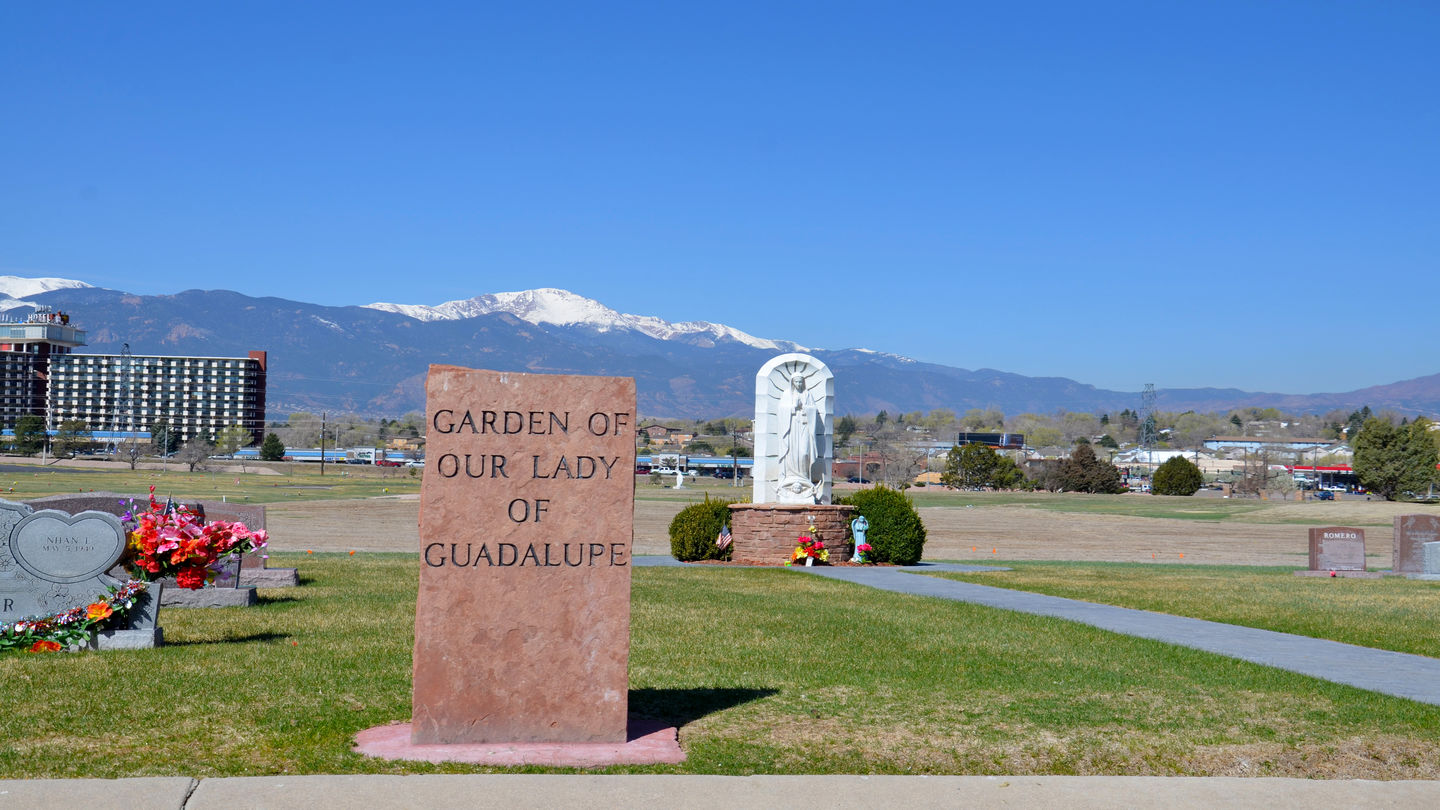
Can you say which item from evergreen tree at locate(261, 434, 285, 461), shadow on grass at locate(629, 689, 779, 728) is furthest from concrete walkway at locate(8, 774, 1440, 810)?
evergreen tree at locate(261, 434, 285, 461)

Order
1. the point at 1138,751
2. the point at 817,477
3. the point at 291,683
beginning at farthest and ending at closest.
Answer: the point at 817,477 < the point at 291,683 < the point at 1138,751

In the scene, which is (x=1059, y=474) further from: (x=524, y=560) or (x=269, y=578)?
(x=524, y=560)

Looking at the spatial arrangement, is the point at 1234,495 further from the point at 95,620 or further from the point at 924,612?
the point at 95,620

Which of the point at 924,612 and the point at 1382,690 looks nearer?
the point at 1382,690

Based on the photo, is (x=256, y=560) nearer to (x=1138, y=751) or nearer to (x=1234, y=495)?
(x=1138, y=751)

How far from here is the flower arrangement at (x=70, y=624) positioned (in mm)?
10164

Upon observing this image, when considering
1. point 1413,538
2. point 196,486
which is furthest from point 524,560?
point 196,486

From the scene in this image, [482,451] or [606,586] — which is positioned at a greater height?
[482,451]

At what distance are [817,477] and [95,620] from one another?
16341mm

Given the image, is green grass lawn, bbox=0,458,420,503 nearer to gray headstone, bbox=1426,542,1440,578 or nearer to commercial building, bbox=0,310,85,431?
gray headstone, bbox=1426,542,1440,578

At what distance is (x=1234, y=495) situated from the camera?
10619 centimetres

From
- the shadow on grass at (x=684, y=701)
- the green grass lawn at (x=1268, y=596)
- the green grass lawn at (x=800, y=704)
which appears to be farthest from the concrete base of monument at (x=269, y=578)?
the green grass lawn at (x=1268, y=596)

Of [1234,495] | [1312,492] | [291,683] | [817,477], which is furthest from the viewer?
[1312,492]

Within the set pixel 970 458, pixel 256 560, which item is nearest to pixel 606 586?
pixel 256 560
